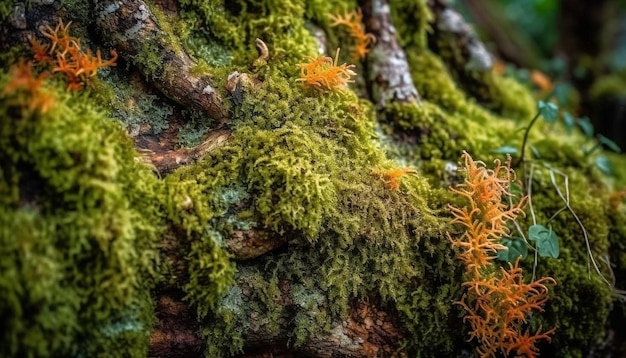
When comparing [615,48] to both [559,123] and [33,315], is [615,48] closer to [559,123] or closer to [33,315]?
[559,123]

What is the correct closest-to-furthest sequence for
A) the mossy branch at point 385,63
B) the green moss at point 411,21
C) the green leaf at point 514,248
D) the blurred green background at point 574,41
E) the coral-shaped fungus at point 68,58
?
1. the coral-shaped fungus at point 68,58
2. the green leaf at point 514,248
3. the mossy branch at point 385,63
4. the green moss at point 411,21
5. the blurred green background at point 574,41

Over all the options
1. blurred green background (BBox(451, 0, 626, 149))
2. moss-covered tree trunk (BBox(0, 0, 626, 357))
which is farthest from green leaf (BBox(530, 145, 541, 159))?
blurred green background (BBox(451, 0, 626, 149))

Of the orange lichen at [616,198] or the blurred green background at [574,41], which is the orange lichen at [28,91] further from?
the blurred green background at [574,41]

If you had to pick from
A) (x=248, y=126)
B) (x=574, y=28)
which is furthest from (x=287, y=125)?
(x=574, y=28)

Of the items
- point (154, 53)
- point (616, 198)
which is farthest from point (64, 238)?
point (616, 198)

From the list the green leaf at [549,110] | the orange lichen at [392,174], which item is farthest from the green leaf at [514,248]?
the green leaf at [549,110]
